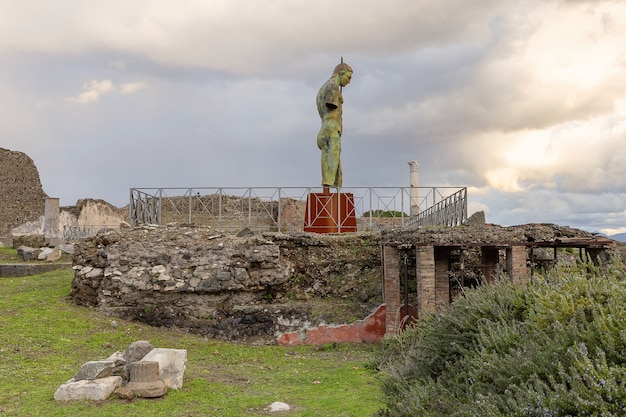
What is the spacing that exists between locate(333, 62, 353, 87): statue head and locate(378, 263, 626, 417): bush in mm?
13333

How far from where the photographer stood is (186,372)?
369 inches

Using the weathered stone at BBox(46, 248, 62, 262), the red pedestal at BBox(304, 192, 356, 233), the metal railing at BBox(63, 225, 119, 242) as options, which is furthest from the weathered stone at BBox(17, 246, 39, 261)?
the red pedestal at BBox(304, 192, 356, 233)

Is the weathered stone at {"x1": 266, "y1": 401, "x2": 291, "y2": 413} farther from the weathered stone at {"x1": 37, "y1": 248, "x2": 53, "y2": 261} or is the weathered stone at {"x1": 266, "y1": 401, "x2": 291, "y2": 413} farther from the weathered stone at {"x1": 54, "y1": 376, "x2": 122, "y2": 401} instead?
the weathered stone at {"x1": 37, "y1": 248, "x2": 53, "y2": 261}

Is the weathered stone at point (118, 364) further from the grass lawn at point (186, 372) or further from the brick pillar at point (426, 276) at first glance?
the brick pillar at point (426, 276)

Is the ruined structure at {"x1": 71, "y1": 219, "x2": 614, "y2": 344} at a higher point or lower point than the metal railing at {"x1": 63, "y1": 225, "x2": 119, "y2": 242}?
lower

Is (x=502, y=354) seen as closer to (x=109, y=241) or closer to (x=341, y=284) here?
(x=341, y=284)

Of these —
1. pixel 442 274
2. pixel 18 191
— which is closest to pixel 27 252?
pixel 18 191

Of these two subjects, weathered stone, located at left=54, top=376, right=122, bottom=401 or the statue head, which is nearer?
weathered stone, located at left=54, top=376, right=122, bottom=401

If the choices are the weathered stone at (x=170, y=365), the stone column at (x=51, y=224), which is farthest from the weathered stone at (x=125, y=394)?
the stone column at (x=51, y=224)

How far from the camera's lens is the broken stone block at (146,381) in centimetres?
772

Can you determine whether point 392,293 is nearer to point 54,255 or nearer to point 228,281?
point 228,281

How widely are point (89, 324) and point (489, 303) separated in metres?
9.99

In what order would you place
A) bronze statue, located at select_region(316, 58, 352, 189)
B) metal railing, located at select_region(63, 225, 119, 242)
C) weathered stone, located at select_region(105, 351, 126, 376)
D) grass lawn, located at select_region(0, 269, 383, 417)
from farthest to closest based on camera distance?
metal railing, located at select_region(63, 225, 119, 242)
bronze statue, located at select_region(316, 58, 352, 189)
weathered stone, located at select_region(105, 351, 126, 376)
grass lawn, located at select_region(0, 269, 383, 417)

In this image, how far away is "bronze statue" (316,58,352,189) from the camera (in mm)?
17141
